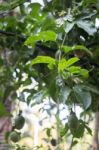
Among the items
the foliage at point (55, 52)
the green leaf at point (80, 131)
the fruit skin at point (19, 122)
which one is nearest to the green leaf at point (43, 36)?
the foliage at point (55, 52)

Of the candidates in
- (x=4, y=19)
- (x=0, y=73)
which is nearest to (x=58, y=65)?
(x=4, y=19)

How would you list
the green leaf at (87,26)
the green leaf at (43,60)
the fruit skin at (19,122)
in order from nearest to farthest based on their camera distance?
the green leaf at (43,60), the green leaf at (87,26), the fruit skin at (19,122)

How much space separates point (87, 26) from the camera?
0.93 m

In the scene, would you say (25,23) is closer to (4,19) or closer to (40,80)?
(4,19)

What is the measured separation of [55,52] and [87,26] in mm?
247

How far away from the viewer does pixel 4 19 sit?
3.99ft

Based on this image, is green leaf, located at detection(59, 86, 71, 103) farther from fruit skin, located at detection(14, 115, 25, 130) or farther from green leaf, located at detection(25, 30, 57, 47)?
fruit skin, located at detection(14, 115, 25, 130)

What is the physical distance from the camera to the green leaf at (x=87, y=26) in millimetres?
913

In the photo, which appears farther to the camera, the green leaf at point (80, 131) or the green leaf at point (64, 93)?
the green leaf at point (80, 131)

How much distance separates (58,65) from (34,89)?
18.8 inches

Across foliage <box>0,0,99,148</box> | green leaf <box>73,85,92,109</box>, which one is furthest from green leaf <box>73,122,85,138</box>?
green leaf <box>73,85,92,109</box>

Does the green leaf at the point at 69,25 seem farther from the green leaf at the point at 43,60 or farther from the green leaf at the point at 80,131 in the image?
the green leaf at the point at 80,131

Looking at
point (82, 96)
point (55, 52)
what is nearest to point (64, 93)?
point (82, 96)

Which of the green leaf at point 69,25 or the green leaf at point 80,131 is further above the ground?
the green leaf at point 69,25
